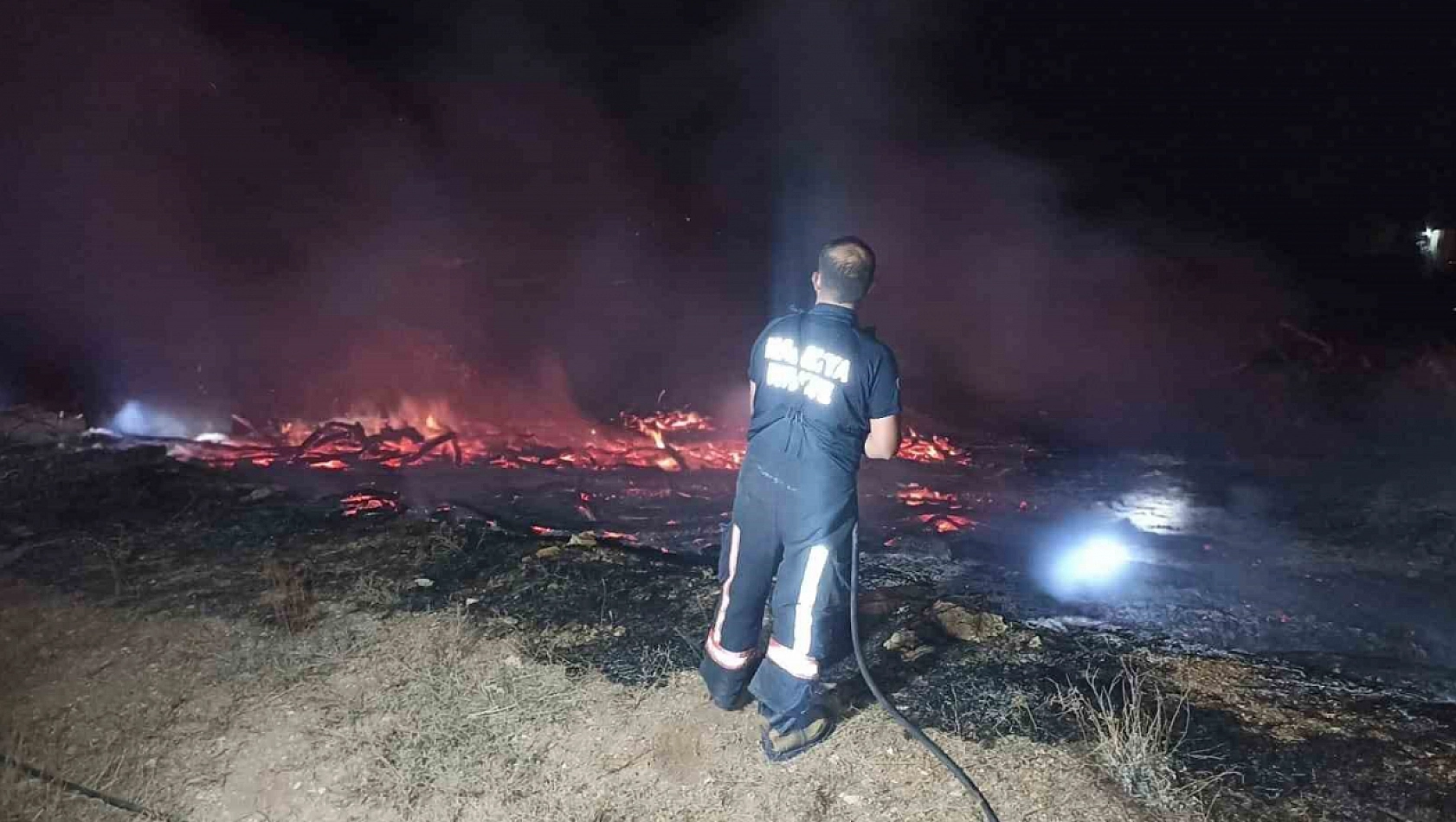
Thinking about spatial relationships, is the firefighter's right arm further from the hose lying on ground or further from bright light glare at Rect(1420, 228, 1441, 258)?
bright light glare at Rect(1420, 228, 1441, 258)

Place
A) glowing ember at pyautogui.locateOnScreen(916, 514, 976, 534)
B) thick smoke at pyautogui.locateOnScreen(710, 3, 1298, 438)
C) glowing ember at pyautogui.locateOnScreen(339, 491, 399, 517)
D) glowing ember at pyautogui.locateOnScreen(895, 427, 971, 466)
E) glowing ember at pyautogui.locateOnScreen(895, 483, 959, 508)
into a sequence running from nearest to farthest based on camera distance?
1. glowing ember at pyautogui.locateOnScreen(339, 491, 399, 517)
2. glowing ember at pyautogui.locateOnScreen(916, 514, 976, 534)
3. glowing ember at pyautogui.locateOnScreen(895, 483, 959, 508)
4. glowing ember at pyautogui.locateOnScreen(895, 427, 971, 466)
5. thick smoke at pyautogui.locateOnScreen(710, 3, 1298, 438)

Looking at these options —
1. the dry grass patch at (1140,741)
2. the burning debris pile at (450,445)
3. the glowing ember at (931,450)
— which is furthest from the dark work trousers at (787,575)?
the glowing ember at (931,450)

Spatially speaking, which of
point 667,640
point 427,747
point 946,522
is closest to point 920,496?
point 946,522

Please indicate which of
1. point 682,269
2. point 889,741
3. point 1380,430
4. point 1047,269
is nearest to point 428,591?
point 889,741

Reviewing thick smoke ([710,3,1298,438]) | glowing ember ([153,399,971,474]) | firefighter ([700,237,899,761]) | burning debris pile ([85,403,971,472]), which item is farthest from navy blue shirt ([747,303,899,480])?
thick smoke ([710,3,1298,438])

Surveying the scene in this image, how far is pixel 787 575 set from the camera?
3.42 metres

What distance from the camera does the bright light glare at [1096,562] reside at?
583cm

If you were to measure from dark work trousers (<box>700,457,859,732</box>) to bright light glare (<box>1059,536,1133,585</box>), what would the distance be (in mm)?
3012

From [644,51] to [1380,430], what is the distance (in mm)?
14525

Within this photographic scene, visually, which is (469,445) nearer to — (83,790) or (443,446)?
(443,446)

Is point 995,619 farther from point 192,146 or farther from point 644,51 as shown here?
point 644,51

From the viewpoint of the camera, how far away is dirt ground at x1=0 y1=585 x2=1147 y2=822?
3.23 metres

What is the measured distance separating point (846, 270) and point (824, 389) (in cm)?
49

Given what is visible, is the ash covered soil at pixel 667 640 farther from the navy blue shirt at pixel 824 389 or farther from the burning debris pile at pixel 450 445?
the navy blue shirt at pixel 824 389
